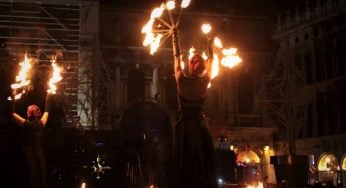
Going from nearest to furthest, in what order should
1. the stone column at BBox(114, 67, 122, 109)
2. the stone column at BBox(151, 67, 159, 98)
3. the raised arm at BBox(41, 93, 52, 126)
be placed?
the raised arm at BBox(41, 93, 52, 126)
the stone column at BBox(114, 67, 122, 109)
the stone column at BBox(151, 67, 159, 98)

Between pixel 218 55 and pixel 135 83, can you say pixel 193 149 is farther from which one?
pixel 135 83

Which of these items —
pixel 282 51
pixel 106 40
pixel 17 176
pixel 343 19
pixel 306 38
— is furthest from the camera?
pixel 306 38

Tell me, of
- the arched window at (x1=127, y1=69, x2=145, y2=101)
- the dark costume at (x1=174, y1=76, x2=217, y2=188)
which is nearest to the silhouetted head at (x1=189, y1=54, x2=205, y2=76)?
the dark costume at (x1=174, y1=76, x2=217, y2=188)

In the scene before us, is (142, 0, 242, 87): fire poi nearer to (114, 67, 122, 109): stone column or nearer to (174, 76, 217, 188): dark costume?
(174, 76, 217, 188): dark costume

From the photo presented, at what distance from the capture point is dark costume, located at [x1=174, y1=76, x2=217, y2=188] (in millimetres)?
7512

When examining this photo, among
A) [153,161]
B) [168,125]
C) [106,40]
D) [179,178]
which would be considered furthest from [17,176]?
[106,40]

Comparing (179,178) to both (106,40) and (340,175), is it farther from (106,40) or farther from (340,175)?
(340,175)

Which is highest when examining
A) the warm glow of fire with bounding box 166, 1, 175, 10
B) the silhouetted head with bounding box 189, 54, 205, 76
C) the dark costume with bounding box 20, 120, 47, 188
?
the warm glow of fire with bounding box 166, 1, 175, 10

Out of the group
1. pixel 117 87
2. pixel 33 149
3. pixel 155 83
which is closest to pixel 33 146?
pixel 33 149

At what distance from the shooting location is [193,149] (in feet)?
24.7

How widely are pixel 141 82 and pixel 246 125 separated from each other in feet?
24.9

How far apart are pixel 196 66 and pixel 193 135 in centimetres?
108

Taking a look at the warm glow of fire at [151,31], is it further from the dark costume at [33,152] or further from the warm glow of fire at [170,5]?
the dark costume at [33,152]

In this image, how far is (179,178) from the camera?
7566 millimetres
